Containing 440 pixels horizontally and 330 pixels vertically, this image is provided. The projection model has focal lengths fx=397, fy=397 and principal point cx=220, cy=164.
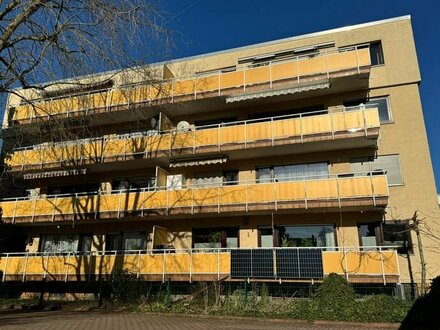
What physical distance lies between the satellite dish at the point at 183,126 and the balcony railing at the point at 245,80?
1430mm

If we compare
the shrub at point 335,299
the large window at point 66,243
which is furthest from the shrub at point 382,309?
the large window at point 66,243

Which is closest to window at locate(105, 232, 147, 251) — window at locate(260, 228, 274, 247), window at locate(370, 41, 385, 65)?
window at locate(260, 228, 274, 247)

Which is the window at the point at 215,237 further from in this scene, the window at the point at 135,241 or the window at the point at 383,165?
the window at the point at 383,165

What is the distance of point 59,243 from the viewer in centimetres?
2314

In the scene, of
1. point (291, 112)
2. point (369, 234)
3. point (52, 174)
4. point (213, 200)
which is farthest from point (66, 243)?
point (369, 234)

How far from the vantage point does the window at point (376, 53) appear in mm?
20562

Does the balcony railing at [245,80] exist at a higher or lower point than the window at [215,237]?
higher

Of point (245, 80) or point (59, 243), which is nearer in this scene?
point (245, 80)

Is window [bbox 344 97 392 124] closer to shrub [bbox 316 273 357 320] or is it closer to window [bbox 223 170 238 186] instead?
window [bbox 223 170 238 186]

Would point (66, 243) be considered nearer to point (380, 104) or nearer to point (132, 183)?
point (132, 183)

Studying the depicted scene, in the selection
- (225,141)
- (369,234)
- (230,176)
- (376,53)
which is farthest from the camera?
(230,176)

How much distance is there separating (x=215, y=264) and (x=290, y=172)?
5.97 metres

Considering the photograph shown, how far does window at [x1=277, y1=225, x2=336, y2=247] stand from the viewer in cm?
1820

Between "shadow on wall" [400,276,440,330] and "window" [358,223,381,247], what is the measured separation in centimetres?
493
